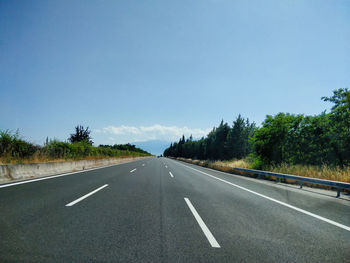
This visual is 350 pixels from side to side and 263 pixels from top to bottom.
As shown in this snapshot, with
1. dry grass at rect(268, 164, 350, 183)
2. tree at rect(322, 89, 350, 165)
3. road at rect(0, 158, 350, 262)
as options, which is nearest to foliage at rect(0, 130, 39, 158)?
road at rect(0, 158, 350, 262)

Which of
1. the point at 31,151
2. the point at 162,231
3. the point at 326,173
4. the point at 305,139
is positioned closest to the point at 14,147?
the point at 31,151

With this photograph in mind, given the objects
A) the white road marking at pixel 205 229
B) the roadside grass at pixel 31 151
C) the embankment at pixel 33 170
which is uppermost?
the roadside grass at pixel 31 151

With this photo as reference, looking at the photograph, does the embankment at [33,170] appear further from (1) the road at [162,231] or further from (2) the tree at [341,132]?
(2) the tree at [341,132]

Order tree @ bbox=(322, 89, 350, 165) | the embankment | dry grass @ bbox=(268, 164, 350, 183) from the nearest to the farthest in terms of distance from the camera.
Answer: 1. the embankment
2. dry grass @ bbox=(268, 164, 350, 183)
3. tree @ bbox=(322, 89, 350, 165)

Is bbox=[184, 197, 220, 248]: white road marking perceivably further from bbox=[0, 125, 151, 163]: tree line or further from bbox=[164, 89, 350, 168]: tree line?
bbox=[164, 89, 350, 168]: tree line

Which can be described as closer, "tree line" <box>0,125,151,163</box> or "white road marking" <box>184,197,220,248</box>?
"white road marking" <box>184,197,220,248</box>

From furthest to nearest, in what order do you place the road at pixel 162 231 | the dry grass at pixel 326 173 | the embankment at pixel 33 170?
the dry grass at pixel 326 173 < the embankment at pixel 33 170 < the road at pixel 162 231

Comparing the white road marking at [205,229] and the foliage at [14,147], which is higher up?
the foliage at [14,147]

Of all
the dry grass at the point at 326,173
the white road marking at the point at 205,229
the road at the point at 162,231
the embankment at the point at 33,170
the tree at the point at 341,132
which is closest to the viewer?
the road at the point at 162,231

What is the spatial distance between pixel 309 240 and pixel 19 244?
4.71 m

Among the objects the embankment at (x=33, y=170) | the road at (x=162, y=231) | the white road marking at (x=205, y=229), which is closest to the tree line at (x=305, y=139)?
the road at (x=162, y=231)

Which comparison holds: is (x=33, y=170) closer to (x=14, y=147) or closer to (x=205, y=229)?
(x=14, y=147)

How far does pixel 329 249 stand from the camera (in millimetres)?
2936

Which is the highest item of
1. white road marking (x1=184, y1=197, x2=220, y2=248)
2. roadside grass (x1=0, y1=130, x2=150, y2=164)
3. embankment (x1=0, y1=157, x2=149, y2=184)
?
roadside grass (x1=0, y1=130, x2=150, y2=164)
